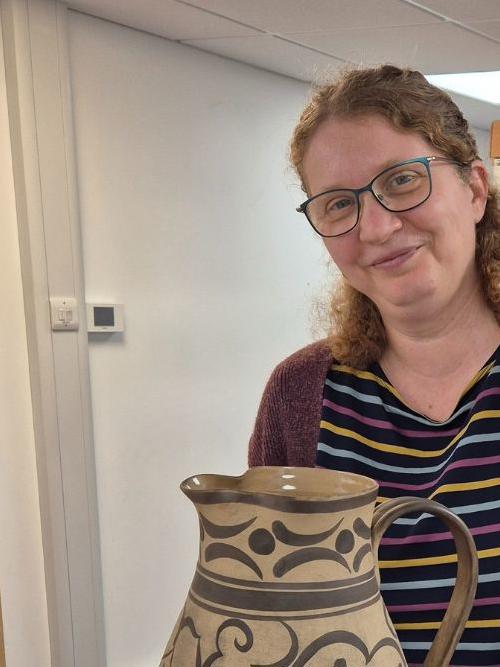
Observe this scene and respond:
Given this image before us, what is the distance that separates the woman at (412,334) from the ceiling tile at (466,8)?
1.62 metres

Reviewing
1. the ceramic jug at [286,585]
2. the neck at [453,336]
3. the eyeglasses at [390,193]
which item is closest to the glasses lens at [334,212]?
the eyeglasses at [390,193]

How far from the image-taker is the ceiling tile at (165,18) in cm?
233

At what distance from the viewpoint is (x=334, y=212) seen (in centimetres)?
98

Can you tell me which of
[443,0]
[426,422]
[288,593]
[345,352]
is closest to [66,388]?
[345,352]

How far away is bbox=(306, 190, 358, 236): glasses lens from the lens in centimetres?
95

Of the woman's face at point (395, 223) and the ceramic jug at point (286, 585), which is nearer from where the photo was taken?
the ceramic jug at point (286, 585)

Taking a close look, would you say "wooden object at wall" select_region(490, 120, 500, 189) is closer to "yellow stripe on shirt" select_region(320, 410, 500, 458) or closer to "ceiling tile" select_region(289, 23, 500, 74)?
"yellow stripe on shirt" select_region(320, 410, 500, 458)

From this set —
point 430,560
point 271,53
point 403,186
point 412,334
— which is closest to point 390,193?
point 403,186

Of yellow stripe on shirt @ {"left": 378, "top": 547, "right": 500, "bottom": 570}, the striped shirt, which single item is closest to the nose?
the striped shirt

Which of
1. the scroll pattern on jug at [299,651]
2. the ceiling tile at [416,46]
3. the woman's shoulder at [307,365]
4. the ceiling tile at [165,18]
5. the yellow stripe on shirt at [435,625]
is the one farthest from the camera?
the ceiling tile at [416,46]

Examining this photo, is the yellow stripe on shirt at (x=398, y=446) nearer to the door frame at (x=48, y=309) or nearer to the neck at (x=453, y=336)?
the neck at (x=453, y=336)

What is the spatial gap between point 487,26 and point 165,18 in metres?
1.13

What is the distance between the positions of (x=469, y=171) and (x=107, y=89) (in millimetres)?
1698

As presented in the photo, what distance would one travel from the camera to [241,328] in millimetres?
2930
